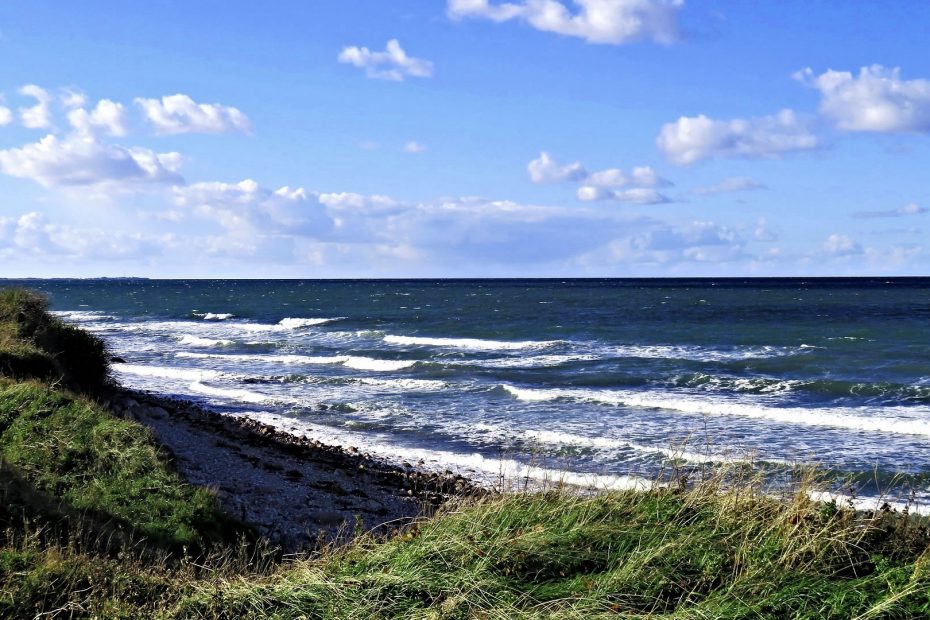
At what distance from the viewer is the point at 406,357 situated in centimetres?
3566

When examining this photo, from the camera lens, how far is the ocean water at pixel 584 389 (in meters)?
16.7

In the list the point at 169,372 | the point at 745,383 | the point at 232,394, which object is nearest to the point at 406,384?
the point at 232,394

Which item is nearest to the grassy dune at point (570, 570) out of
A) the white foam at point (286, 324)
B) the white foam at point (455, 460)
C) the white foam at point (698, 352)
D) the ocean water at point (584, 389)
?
the ocean water at point (584, 389)

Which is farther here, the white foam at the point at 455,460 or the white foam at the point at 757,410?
Answer: the white foam at the point at 757,410

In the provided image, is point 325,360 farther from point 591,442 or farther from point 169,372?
point 591,442

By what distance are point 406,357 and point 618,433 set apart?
701 inches

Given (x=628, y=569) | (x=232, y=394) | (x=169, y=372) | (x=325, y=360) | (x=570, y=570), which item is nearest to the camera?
(x=628, y=569)

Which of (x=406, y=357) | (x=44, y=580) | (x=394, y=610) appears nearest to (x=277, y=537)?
(x=44, y=580)

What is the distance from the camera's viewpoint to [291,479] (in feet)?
49.0

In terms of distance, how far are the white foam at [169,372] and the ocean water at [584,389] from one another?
8cm

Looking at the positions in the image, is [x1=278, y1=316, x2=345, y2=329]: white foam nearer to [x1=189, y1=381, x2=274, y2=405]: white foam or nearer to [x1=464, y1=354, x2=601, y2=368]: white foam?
[x1=464, y1=354, x2=601, y2=368]: white foam

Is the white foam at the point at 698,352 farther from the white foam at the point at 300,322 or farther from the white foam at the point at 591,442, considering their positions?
the white foam at the point at 300,322

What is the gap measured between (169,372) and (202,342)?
43.9 ft

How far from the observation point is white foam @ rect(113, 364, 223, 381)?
30992mm
